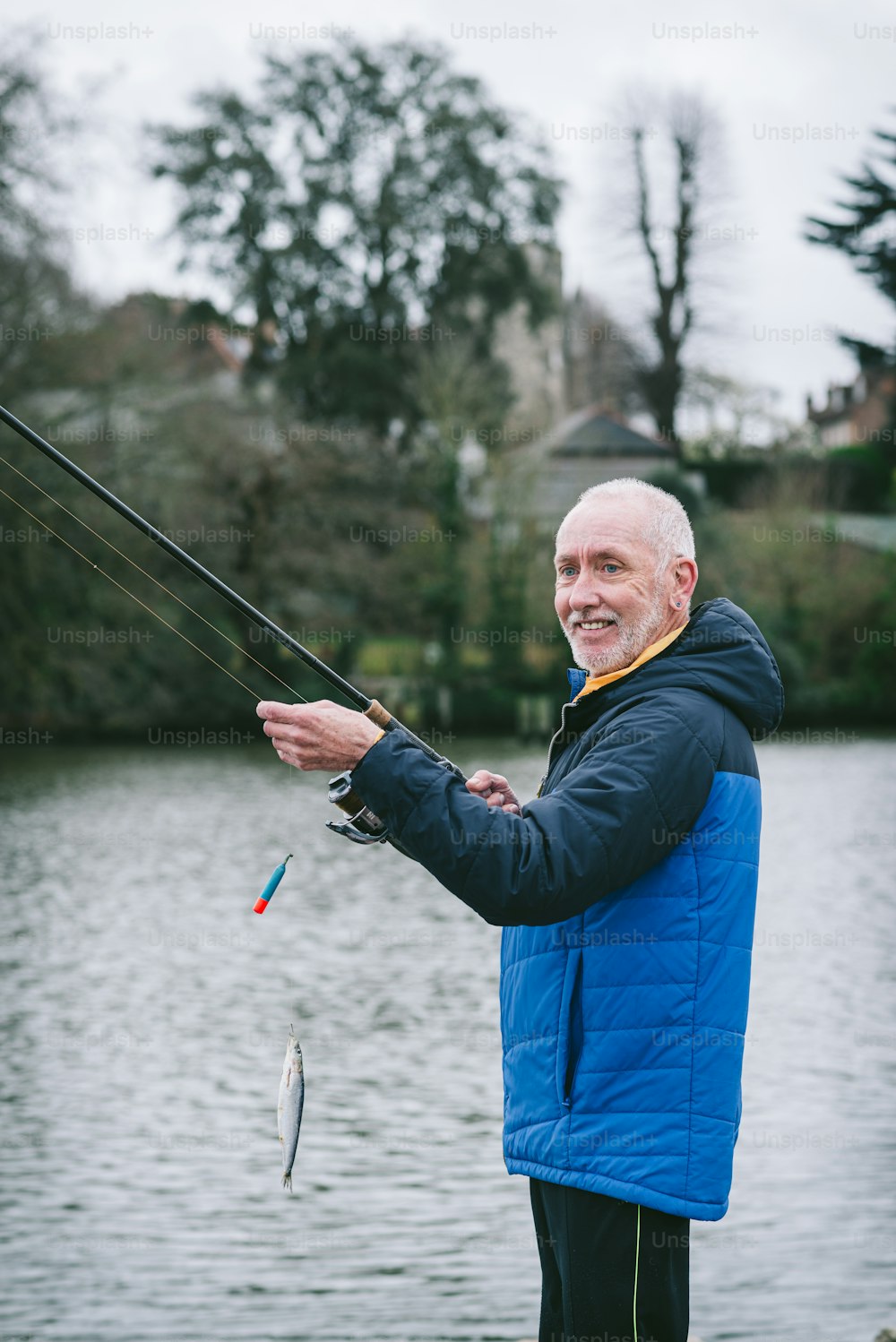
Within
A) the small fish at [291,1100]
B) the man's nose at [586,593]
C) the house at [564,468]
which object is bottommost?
the house at [564,468]

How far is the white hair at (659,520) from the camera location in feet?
9.38

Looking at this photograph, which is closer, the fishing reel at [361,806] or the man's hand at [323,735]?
the man's hand at [323,735]

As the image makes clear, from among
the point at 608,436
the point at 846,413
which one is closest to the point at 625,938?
the point at 608,436

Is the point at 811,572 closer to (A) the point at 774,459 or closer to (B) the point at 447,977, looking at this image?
(A) the point at 774,459

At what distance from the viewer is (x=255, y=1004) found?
11.4 m

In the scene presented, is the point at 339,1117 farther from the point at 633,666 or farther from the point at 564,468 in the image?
the point at 564,468

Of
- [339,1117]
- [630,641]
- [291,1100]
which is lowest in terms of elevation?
[339,1117]

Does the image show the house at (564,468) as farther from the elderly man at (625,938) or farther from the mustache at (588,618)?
the elderly man at (625,938)

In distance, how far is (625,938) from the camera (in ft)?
8.85

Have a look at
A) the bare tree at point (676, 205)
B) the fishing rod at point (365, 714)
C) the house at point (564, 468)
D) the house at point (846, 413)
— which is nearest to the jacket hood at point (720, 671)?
the fishing rod at point (365, 714)

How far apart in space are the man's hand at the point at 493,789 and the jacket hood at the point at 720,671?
1.10ft

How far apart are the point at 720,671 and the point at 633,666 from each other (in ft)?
0.48

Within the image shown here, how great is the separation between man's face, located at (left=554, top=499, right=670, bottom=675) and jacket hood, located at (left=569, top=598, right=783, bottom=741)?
0.16 feet

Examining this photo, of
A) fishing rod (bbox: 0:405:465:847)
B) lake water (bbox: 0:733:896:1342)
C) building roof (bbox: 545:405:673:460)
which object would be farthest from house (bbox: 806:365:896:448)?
fishing rod (bbox: 0:405:465:847)
